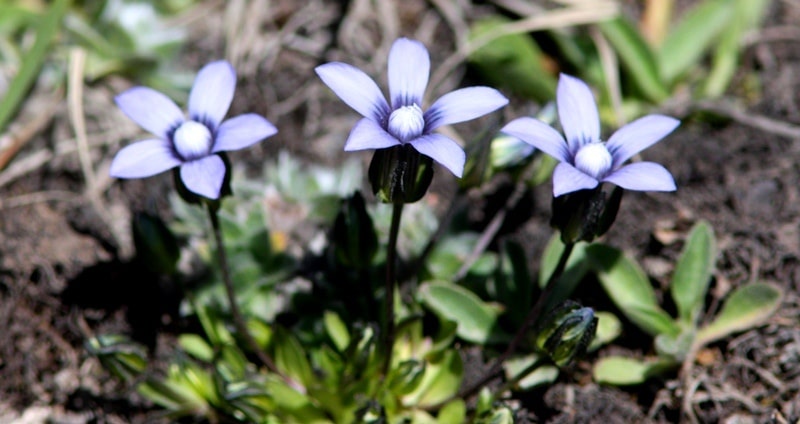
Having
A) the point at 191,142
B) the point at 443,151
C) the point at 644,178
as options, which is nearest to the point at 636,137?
the point at 644,178

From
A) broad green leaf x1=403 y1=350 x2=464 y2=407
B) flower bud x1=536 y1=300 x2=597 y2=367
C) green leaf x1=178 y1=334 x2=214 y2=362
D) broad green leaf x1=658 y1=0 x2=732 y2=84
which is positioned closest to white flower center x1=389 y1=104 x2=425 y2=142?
flower bud x1=536 y1=300 x2=597 y2=367

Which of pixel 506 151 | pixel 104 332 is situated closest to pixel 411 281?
pixel 506 151

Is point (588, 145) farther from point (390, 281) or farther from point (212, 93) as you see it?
point (212, 93)

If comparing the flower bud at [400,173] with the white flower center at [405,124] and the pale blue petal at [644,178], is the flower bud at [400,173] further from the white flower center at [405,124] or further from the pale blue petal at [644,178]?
the pale blue petal at [644,178]

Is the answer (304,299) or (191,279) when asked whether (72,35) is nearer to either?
(191,279)

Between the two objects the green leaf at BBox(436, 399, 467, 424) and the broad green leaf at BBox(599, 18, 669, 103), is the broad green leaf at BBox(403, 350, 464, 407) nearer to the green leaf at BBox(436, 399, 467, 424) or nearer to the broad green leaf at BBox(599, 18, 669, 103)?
the green leaf at BBox(436, 399, 467, 424)
